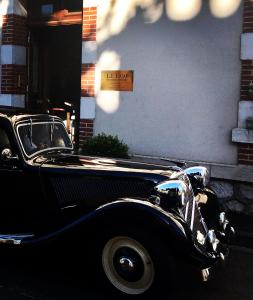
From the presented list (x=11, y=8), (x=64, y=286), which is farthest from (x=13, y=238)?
(x=11, y=8)

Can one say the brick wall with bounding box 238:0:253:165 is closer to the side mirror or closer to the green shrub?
the green shrub

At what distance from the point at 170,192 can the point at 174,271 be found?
0.68 m

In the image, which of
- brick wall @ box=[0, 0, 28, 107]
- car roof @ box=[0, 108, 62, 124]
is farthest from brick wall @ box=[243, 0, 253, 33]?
brick wall @ box=[0, 0, 28, 107]

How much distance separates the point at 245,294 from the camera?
13.2 ft

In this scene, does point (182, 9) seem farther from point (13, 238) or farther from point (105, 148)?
point (13, 238)

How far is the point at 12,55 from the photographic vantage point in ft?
28.8

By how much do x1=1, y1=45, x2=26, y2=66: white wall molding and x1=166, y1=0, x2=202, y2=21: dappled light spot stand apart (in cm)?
337

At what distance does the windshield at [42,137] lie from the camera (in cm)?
454

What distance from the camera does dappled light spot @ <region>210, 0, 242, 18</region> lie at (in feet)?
21.4

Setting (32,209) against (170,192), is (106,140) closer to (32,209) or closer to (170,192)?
(32,209)

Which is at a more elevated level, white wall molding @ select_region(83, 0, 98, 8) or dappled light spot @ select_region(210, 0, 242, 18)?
white wall molding @ select_region(83, 0, 98, 8)

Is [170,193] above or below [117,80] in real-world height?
below

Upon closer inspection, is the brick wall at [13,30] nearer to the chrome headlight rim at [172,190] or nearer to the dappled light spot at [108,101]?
the dappled light spot at [108,101]

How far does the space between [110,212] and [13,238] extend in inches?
43.4
